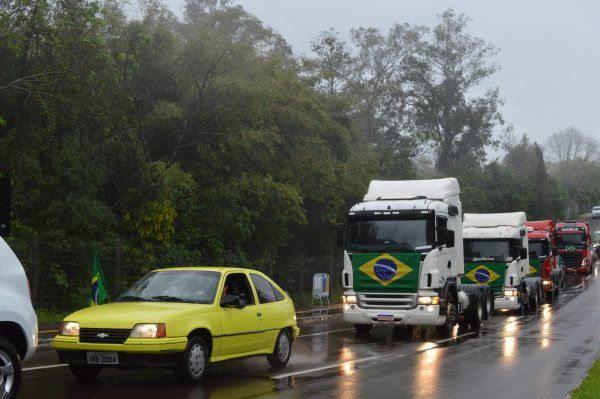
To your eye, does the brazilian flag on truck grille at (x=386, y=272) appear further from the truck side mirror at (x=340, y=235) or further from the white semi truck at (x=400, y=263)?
the truck side mirror at (x=340, y=235)

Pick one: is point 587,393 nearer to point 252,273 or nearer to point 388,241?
point 252,273

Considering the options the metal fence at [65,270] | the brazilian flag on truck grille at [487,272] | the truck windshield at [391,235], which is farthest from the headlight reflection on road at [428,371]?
the brazilian flag on truck grille at [487,272]

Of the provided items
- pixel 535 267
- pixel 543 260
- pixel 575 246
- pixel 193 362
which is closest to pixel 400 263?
pixel 193 362

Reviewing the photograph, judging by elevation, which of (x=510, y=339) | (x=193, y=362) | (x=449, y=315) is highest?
(x=193, y=362)

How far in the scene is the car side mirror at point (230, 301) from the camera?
429 inches

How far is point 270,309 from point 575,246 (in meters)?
42.7

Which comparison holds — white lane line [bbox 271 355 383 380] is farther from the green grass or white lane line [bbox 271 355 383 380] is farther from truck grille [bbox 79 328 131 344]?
the green grass

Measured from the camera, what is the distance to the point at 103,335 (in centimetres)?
982

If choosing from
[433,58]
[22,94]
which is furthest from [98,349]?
[433,58]

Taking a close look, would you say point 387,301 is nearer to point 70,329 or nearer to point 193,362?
point 193,362

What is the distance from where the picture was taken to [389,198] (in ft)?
63.8

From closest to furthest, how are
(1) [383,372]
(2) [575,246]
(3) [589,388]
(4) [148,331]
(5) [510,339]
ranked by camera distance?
(4) [148,331], (3) [589,388], (1) [383,372], (5) [510,339], (2) [575,246]

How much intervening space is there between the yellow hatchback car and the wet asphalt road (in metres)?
0.36

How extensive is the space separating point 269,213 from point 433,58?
4968 cm
